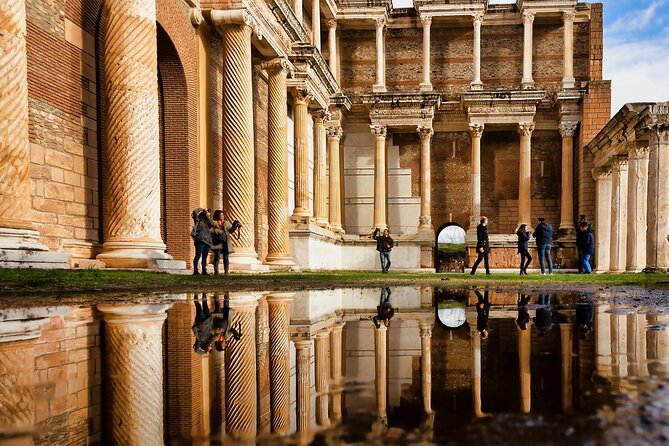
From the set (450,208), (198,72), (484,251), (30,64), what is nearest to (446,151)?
(450,208)

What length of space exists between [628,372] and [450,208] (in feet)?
93.2

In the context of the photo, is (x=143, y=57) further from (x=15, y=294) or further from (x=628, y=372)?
(x=628, y=372)

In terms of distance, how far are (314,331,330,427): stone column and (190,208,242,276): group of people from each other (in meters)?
8.83

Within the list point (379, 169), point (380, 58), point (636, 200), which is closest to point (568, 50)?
point (380, 58)

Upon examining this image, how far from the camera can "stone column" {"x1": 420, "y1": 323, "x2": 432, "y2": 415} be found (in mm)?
1591

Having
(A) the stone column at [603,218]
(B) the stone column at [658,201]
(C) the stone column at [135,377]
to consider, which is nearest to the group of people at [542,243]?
(B) the stone column at [658,201]

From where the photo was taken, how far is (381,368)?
219 cm

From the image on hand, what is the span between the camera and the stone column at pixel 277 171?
58.5 ft

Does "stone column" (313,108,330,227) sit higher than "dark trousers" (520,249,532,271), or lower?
higher

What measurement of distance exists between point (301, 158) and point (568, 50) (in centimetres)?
1533

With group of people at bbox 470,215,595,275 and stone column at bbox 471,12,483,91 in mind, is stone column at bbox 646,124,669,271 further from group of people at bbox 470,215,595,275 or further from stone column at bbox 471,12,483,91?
stone column at bbox 471,12,483,91

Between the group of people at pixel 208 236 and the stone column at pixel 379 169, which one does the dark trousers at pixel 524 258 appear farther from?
the stone column at pixel 379 169

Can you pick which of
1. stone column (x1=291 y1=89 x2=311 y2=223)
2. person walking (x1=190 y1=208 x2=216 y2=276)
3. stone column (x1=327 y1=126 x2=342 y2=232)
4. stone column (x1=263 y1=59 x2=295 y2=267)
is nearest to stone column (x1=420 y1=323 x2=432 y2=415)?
person walking (x1=190 y1=208 x2=216 y2=276)

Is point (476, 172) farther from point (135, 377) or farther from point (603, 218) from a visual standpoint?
point (135, 377)
